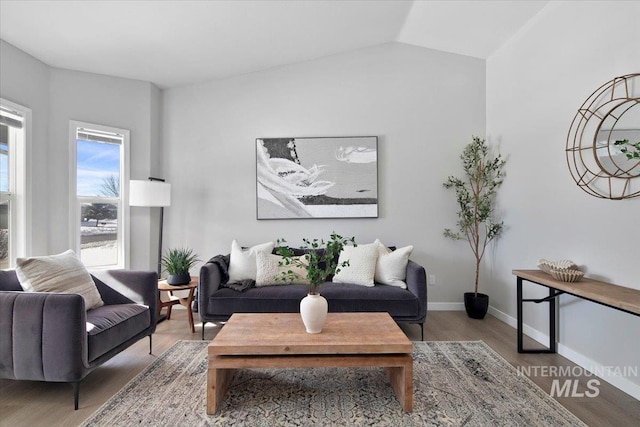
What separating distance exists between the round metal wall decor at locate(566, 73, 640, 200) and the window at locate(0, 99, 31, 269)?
15.7 feet

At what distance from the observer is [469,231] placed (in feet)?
11.8

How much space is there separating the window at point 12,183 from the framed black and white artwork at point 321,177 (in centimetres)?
225

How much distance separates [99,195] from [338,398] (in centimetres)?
329

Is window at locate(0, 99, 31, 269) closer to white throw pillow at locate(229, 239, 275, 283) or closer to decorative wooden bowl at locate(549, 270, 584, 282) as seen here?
white throw pillow at locate(229, 239, 275, 283)

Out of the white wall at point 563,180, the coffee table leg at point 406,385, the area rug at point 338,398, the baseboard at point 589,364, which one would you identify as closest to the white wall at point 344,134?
the white wall at point 563,180

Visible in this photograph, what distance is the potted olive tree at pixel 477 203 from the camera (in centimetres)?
335

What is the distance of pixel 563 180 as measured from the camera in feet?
8.30

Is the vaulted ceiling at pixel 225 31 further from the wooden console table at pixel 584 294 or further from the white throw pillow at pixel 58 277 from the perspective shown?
the wooden console table at pixel 584 294

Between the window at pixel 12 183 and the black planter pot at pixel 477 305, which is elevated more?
the window at pixel 12 183

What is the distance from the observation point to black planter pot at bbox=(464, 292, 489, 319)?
Result: 10.8ft

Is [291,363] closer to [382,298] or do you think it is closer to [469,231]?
[382,298]

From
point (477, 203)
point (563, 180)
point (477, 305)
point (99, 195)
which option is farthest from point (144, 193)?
point (563, 180)

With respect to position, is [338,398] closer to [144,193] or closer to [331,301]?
[331,301]

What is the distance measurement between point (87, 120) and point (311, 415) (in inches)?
144
